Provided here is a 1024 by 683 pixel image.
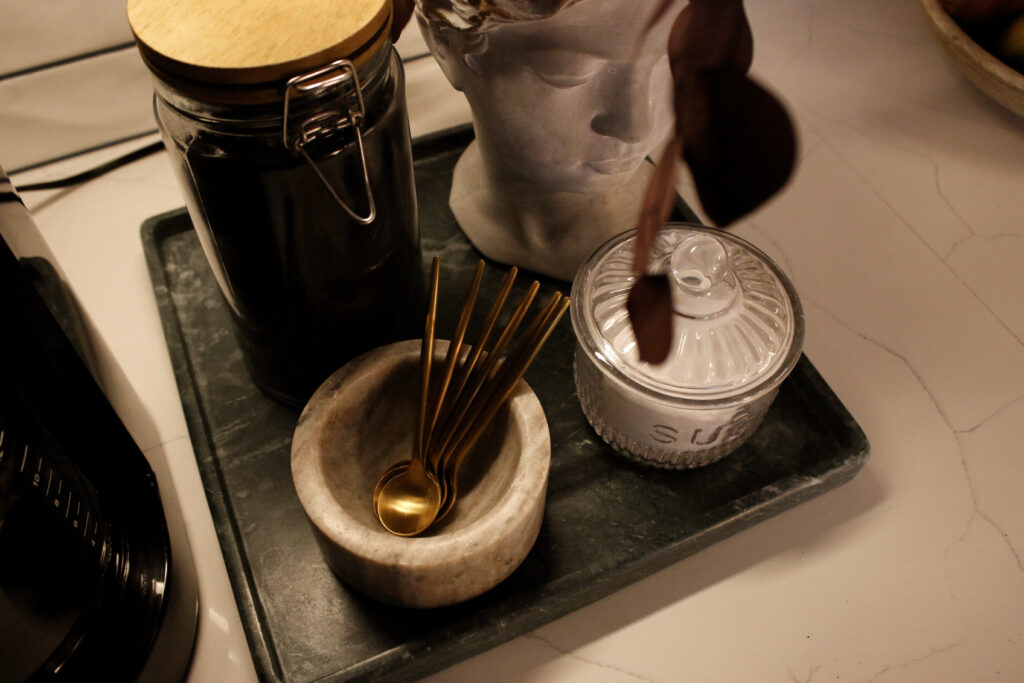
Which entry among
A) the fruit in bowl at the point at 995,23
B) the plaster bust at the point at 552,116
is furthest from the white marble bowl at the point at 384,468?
the fruit in bowl at the point at 995,23

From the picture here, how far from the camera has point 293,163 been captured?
0.36 meters

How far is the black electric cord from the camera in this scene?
598 mm

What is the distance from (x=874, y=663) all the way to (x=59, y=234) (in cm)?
57

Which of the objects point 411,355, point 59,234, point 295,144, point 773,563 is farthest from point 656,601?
point 59,234

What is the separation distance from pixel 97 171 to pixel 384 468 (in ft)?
1.15

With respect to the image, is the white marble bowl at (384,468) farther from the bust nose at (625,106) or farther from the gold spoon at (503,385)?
the bust nose at (625,106)

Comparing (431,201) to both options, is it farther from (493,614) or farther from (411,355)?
(493,614)

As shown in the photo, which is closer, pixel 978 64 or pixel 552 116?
pixel 552 116

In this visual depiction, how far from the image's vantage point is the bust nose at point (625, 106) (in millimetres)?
432

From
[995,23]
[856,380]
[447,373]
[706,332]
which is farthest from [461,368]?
[995,23]

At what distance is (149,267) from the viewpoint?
54 cm

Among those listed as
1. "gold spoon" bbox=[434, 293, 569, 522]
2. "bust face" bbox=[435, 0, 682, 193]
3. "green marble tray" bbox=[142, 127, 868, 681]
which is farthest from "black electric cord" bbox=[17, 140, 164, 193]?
"gold spoon" bbox=[434, 293, 569, 522]

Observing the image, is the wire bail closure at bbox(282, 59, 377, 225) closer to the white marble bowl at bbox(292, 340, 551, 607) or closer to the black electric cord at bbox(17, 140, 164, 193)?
the white marble bowl at bbox(292, 340, 551, 607)

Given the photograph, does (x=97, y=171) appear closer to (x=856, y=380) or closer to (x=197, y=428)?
(x=197, y=428)
